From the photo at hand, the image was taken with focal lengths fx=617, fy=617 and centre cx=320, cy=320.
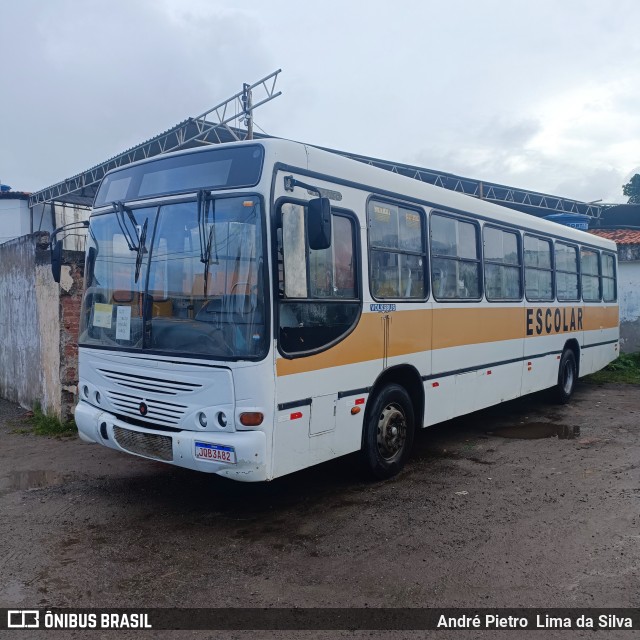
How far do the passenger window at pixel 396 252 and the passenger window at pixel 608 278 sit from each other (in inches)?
279

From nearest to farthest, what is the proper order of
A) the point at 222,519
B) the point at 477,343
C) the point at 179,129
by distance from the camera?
the point at 222,519 < the point at 477,343 < the point at 179,129

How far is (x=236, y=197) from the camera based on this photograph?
15.6 ft

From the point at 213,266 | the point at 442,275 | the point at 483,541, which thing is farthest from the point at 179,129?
the point at 483,541

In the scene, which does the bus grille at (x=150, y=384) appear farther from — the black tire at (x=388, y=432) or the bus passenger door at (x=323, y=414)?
the black tire at (x=388, y=432)

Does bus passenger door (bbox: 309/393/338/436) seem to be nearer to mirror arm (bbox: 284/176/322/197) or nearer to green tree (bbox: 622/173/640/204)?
mirror arm (bbox: 284/176/322/197)

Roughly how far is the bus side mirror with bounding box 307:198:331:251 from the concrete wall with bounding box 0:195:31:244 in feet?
93.6

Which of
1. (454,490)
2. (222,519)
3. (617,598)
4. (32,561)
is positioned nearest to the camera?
(617,598)

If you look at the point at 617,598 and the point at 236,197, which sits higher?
the point at 236,197

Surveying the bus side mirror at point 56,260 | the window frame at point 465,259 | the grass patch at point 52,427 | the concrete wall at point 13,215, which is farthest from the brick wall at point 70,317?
the concrete wall at point 13,215

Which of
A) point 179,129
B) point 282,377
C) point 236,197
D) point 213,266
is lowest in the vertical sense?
point 282,377

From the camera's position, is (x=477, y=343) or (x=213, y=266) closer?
(x=213, y=266)

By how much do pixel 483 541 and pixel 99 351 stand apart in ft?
11.9

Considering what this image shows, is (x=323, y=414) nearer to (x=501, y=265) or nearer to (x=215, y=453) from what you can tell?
(x=215, y=453)

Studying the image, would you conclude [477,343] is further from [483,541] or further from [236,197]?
[236,197]
